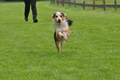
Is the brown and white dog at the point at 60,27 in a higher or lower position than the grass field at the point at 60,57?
higher

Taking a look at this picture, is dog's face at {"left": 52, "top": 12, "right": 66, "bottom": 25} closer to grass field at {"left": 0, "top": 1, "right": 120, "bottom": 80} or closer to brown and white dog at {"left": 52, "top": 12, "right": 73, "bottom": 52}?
brown and white dog at {"left": 52, "top": 12, "right": 73, "bottom": 52}

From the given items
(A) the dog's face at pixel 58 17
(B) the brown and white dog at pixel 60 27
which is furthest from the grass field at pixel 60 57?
(A) the dog's face at pixel 58 17

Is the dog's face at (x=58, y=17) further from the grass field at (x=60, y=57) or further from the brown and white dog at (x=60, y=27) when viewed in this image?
the grass field at (x=60, y=57)

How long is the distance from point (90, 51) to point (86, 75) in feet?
10.1

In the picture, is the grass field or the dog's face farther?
the dog's face

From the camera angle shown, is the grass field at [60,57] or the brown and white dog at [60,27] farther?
the brown and white dog at [60,27]

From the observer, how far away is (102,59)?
8.66m

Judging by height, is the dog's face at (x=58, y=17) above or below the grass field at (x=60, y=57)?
above

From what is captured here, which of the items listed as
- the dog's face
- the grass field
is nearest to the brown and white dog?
the dog's face

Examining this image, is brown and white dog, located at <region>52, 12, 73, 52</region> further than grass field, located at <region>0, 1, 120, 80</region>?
Yes

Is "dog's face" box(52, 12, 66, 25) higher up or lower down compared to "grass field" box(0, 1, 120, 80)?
higher up

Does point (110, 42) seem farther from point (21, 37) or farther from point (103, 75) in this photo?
point (103, 75)

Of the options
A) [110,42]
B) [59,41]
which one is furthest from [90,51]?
[110,42]

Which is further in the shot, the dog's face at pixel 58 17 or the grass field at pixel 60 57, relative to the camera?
the dog's face at pixel 58 17
